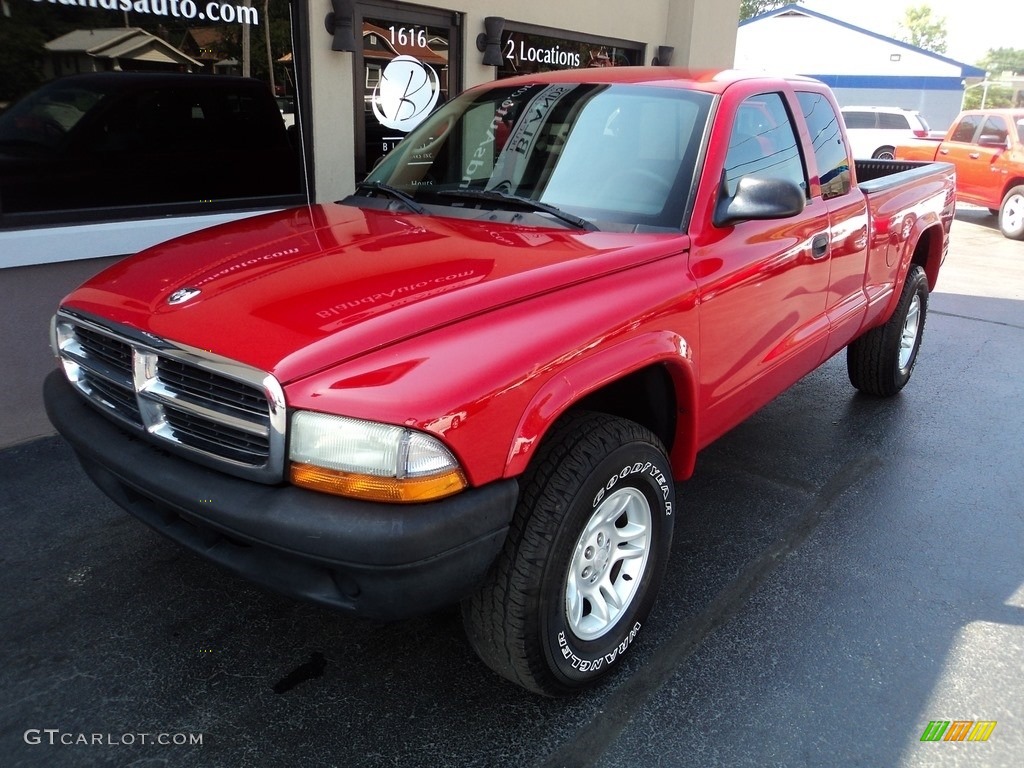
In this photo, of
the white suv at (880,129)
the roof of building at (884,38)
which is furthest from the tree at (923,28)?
the white suv at (880,129)

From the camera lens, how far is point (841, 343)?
14.1 ft

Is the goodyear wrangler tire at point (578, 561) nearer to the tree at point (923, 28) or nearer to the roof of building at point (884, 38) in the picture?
the roof of building at point (884, 38)

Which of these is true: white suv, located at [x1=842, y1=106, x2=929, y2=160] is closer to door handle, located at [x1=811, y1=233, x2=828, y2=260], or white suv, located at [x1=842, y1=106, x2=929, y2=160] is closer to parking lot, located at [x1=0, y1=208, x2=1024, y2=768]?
door handle, located at [x1=811, y1=233, x2=828, y2=260]

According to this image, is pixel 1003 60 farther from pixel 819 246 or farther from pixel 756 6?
pixel 819 246

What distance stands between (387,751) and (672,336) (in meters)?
1.54

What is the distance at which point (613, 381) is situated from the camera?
97.8 inches

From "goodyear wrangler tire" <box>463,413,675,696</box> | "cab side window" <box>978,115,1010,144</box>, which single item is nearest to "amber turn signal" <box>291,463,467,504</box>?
"goodyear wrangler tire" <box>463,413,675,696</box>

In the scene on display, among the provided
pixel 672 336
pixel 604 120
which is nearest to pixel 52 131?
pixel 604 120

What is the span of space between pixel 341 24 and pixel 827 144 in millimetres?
3375

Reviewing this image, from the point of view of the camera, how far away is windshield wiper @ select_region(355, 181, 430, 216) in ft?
10.8

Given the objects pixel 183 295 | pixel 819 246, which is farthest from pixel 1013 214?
pixel 183 295

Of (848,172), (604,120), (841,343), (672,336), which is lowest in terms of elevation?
(841,343)

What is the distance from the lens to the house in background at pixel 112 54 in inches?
180

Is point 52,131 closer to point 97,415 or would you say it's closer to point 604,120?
point 97,415
